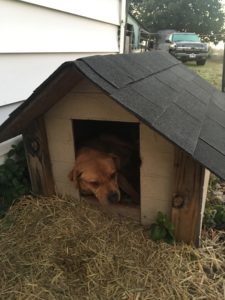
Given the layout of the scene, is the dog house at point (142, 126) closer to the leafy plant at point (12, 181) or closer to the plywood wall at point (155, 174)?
the plywood wall at point (155, 174)

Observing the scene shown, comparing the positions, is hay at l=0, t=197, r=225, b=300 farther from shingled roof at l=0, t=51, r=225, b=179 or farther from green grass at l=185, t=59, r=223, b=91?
green grass at l=185, t=59, r=223, b=91

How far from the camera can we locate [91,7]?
4.62 m

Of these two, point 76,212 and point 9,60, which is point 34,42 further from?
point 76,212

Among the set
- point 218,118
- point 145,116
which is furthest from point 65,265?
point 218,118

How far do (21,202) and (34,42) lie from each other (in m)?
1.59

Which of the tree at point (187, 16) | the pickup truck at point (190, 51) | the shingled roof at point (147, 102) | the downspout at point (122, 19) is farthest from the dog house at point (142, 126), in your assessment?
the tree at point (187, 16)

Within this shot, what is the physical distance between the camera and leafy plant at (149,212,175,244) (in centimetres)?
242

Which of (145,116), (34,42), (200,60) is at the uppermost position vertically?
(34,42)

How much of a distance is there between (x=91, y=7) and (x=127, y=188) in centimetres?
Answer: 293

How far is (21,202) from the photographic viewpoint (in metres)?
2.81

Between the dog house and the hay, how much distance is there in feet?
0.61

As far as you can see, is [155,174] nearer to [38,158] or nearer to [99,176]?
[99,176]

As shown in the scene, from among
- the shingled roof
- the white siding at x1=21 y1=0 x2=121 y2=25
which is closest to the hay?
the shingled roof

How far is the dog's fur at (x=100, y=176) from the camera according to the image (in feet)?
8.34
